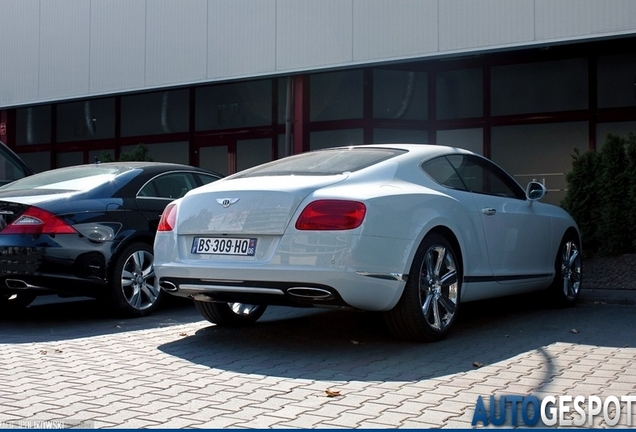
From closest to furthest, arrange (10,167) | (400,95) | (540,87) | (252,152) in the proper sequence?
(10,167) < (540,87) < (400,95) < (252,152)

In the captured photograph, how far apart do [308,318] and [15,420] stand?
3958 millimetres

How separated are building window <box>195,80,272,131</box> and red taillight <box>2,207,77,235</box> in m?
11.1

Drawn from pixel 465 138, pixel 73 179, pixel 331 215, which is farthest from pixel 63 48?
pixel 331 215

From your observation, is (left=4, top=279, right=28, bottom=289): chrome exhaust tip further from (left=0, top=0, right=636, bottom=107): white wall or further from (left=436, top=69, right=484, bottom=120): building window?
(left=436, top=69, right=484, bottom=120): building window

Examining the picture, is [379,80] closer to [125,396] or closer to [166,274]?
[166,274]

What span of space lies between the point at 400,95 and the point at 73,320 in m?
10.1

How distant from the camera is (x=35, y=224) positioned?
7.34 meters

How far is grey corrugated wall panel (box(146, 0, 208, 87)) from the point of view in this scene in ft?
50.5

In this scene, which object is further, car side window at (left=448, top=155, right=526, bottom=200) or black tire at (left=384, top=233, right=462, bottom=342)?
car side window at (left=448, top=155, right=526, bottom=200)

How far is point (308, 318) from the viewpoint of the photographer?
800 cm

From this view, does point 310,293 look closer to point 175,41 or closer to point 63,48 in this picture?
point 175,41

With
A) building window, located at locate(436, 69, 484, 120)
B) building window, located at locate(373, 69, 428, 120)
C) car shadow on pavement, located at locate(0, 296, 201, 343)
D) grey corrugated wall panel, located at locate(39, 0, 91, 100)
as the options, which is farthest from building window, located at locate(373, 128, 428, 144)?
car shadow on pavement, located at locate(0, 296, 201, 343)

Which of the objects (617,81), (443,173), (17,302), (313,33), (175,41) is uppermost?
(175,41)

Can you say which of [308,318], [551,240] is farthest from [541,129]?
[308,318]
